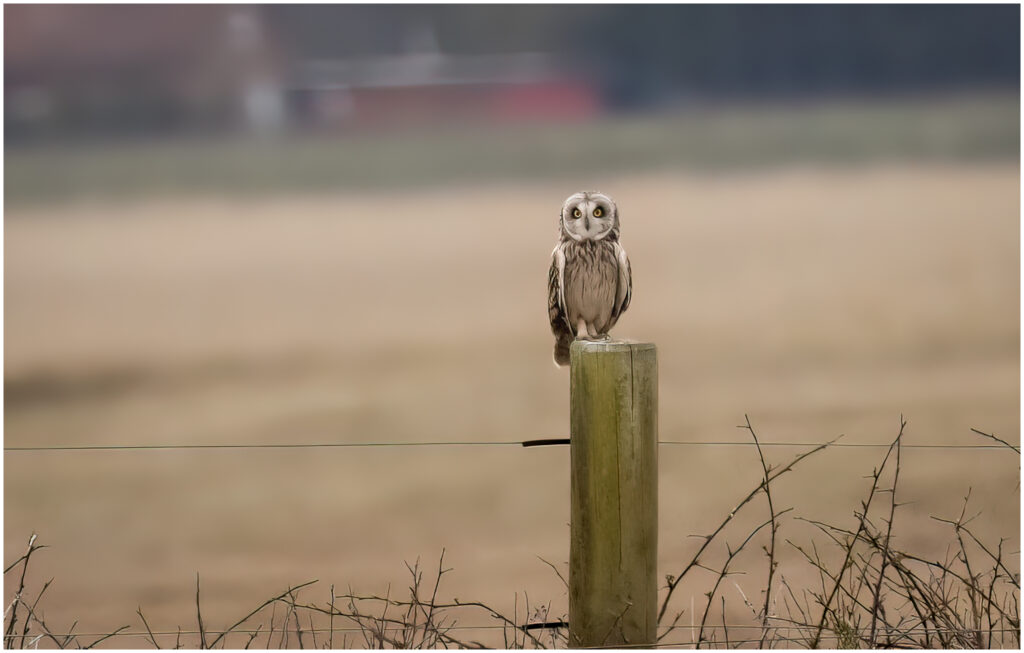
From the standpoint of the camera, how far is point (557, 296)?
289cm

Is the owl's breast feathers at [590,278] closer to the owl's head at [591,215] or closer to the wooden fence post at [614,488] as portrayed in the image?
the owl's head at [591,215]

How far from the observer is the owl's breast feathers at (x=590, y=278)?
2828mm

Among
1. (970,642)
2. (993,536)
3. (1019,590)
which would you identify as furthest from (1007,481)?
(970,642)

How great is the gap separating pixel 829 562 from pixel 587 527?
4.67ft

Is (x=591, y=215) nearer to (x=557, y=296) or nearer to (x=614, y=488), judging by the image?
(x=557, y=296)

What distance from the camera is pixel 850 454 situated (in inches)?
135

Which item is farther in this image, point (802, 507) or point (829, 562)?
point (802, 507)

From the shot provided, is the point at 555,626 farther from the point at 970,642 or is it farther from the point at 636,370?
the point at 970,642

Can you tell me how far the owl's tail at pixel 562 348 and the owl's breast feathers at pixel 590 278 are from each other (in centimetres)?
9

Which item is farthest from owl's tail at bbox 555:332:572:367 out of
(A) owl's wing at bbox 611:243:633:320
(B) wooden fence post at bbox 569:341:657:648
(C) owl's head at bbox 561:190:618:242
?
(B) wooden fence post at bbox 569:341:657:648

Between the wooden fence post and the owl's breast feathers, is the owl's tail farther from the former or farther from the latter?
the wooden fence post

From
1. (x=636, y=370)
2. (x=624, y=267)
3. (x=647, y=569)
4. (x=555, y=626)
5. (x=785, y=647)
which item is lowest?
(x=785, y=647)

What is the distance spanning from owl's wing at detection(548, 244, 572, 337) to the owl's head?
0.10 metres

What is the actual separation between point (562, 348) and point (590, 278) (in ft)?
0.88
